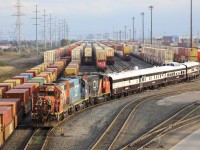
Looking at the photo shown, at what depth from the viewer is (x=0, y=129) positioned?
70.2 ft

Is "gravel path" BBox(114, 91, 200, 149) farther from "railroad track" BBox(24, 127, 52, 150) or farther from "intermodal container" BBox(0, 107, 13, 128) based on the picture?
"intermodal container" BBox(0, 107, 13, 128)

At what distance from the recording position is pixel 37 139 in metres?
23.8

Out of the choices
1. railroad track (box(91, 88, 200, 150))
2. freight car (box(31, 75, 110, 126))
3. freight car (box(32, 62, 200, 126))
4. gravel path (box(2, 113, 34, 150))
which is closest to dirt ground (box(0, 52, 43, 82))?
freight car (box(32, 62, 200, 126))

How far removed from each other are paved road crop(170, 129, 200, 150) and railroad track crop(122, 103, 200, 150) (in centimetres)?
163

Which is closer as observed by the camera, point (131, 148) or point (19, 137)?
point (131, 148)

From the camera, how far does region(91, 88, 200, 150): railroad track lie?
22.6m

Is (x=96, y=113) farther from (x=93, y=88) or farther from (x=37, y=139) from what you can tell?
(x=37, y=139)

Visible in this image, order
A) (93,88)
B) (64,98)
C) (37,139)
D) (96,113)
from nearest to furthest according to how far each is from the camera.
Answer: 1. (37,139)
2. (64,98)
3. (96,113)
4. (93,88)

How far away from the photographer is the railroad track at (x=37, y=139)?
22.0 m

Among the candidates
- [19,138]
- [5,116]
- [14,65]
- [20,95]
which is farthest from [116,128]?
[14,65]

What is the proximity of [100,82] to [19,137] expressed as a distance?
12.9 meters

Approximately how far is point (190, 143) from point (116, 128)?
607cm

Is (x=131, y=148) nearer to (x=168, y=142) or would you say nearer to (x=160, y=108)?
(x=168, y=142)

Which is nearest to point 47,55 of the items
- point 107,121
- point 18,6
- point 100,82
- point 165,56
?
point 165,56
